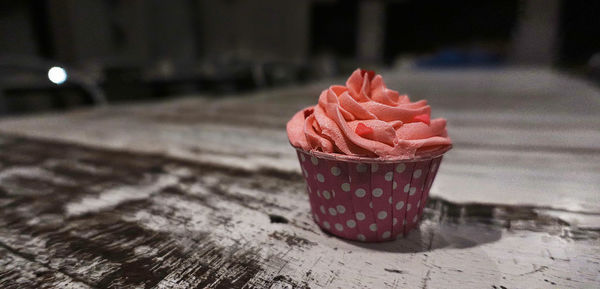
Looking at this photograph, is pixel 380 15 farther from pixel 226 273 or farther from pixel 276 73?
pixel 226 273

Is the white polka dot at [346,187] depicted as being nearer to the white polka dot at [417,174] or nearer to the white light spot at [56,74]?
the white polka dot at [417,174]

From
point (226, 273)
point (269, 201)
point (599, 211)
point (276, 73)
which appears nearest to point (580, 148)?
point (599, 211)

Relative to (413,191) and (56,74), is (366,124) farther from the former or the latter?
(56,74)

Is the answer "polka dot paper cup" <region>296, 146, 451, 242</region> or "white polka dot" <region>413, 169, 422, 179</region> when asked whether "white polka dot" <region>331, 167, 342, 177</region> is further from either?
"white polka dot" <region>413, 169, 422, 179</region>

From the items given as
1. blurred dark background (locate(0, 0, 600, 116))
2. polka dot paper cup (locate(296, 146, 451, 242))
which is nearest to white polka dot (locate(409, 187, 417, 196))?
polka dot paper cup (locate(296, 146, 451, 242))

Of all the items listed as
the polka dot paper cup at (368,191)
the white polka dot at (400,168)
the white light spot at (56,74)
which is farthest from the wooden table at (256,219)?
the white light spot at (56,74)
